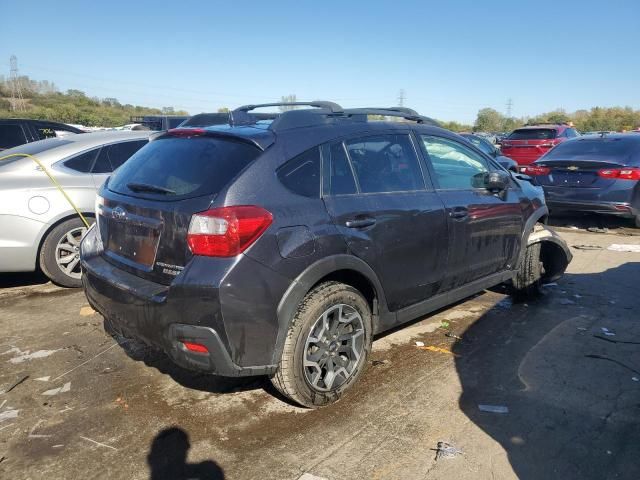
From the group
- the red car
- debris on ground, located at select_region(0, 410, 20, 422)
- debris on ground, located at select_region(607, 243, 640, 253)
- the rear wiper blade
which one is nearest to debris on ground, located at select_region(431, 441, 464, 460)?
the rear wiper blade

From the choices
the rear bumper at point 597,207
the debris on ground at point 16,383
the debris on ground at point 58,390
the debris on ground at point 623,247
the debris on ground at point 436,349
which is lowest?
the debris on ground at point 16,383

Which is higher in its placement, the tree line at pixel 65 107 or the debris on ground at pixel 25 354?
the tree line at pixel 65 107

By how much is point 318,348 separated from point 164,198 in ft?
4.19

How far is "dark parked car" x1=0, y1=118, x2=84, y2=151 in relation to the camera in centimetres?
943

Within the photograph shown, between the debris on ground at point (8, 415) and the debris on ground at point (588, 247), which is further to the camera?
the debris on ground at point (588, 247)

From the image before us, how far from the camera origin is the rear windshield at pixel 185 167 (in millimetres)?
2898

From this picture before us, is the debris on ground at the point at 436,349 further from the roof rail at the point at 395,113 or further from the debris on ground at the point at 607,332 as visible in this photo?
the roof rail at the point at 395,113

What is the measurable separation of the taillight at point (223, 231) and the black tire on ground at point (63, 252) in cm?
321

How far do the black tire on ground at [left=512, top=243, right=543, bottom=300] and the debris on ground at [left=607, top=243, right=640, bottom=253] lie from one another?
2972 millimetres

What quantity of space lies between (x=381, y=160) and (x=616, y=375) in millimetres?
2257

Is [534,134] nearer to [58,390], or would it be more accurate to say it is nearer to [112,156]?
[112,156]

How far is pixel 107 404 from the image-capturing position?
3240mm

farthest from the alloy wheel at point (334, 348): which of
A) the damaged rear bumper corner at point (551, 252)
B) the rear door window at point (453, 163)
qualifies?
the damaged rear bumper corner at point (551, 252)

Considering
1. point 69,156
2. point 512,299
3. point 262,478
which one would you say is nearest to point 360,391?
point 262,478
